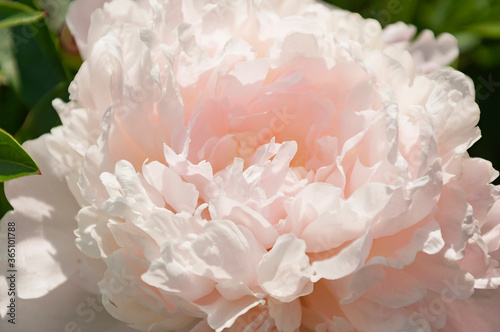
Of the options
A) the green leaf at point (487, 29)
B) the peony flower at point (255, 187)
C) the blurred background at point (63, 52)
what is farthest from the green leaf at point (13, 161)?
the green leaf at point (487, 29)

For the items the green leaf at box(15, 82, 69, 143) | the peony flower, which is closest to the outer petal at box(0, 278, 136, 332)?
the peony flower

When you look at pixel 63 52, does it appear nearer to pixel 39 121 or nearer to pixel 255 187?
pixel 39 121

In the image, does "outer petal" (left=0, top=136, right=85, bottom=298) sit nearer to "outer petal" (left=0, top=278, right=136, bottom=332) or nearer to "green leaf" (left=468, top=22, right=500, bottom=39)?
"outer petal" (left=0, top=278, right=136, bottom=332)

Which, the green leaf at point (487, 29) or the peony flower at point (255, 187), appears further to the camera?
the green leaf at point (487, 29)

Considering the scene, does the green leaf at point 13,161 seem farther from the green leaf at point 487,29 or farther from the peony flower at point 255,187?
the green leaf at point 487,29

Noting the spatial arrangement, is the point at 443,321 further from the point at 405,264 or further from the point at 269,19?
the point at 269,19

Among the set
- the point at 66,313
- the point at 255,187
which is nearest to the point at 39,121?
the point at 66,313
